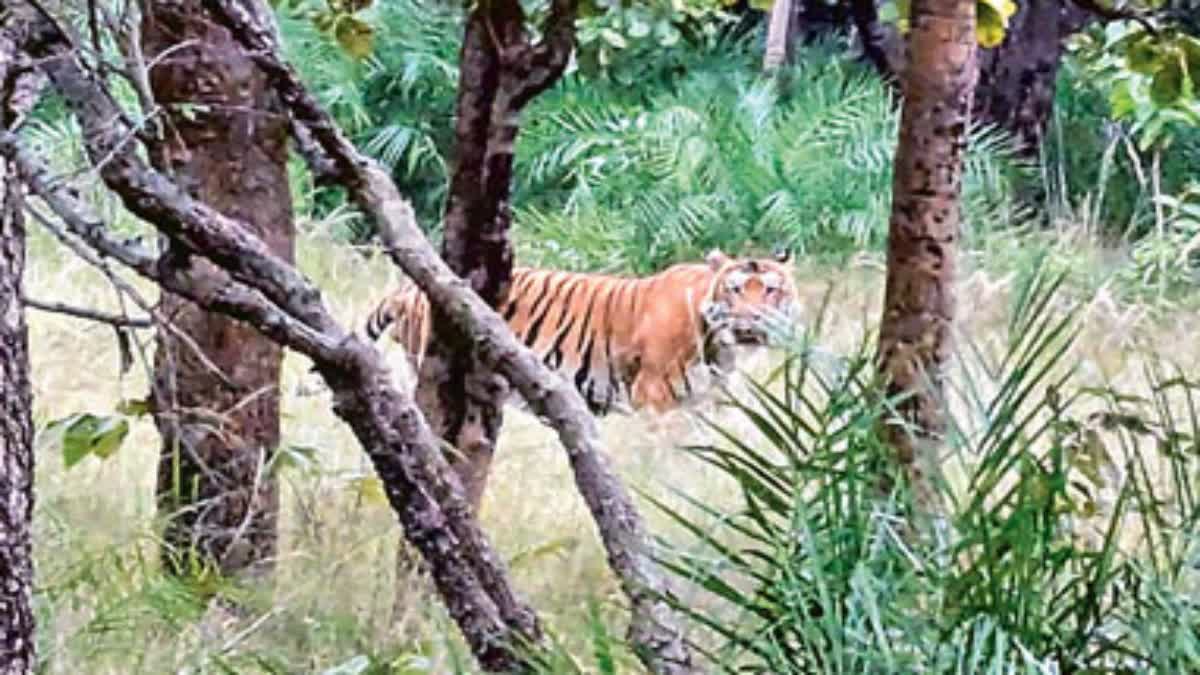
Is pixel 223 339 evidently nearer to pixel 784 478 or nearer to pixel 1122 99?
pixel 1122 99

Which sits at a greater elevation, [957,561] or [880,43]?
[880,43]

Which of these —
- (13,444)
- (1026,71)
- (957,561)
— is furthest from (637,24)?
(1026,71)

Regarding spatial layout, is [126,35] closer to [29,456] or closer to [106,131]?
[106,131]

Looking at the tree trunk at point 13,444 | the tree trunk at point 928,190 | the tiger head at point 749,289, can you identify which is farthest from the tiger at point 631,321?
the tree trunk at point 13,444

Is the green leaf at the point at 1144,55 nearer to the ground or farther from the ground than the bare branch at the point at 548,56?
farther from the ground

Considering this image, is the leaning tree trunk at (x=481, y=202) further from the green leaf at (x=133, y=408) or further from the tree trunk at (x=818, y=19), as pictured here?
the tree trunk at (x=818, y=19)

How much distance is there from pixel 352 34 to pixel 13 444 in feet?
3.42

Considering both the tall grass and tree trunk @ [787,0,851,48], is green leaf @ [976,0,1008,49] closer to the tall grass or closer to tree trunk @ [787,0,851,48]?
the tall grass

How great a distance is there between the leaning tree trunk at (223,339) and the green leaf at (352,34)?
7.7 inches

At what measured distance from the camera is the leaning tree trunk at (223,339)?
2998 mm

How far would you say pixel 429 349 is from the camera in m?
3.23

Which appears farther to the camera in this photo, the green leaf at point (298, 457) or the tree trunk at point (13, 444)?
the green leaf at point (298, 457)

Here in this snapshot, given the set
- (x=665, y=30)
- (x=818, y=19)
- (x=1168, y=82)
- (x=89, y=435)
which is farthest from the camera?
(x=818, y=19)

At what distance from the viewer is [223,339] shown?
10.4 feet
